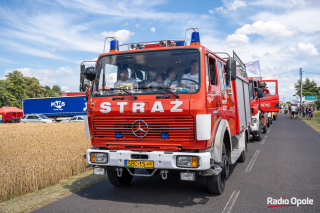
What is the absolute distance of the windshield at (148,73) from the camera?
504 centimetres

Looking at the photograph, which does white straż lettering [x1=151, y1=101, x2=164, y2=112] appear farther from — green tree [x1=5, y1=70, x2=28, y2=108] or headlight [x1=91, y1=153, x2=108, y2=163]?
green tree [x1=5, y1=70, x2=28, y2=108]

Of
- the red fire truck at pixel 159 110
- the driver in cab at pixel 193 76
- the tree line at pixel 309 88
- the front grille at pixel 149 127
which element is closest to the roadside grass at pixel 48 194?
the red fire truck at pixel 159 110

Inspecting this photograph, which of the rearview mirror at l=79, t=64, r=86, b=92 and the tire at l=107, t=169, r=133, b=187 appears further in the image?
the tire at l=107, t=169, r=133, b=187

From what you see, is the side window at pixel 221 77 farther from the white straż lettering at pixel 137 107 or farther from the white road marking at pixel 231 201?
the white road marking at pixel 231 201

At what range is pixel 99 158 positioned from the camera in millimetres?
5242

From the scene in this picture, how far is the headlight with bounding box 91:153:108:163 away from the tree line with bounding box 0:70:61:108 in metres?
69.4

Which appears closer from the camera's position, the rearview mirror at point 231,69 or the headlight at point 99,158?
the headlight at point 99,158

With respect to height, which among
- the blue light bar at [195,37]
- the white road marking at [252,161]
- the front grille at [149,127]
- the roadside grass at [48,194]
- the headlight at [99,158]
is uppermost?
the blue light bar at [195,37]

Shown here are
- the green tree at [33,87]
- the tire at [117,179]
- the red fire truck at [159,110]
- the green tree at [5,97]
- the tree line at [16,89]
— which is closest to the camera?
the red fire truck at [159,110]

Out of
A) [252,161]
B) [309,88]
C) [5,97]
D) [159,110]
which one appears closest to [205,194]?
[159,110]

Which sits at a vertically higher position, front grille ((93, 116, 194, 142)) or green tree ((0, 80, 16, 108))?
green tree ((0, 80, 16, 108))

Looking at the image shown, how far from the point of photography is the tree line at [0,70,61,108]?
6750cm

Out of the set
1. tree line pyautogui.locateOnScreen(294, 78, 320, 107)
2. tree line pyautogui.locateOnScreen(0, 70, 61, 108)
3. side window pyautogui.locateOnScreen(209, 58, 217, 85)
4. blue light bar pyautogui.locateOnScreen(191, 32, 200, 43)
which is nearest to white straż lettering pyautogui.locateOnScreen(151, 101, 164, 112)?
side window pyautogui.locateOnScreen(209, 58, 217, 85)

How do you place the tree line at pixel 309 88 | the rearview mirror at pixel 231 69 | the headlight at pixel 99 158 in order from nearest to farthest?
the headlight at pixel 99 158 < the rearview mirror at pixel 231 69 < the tree line at pixel 309 88
